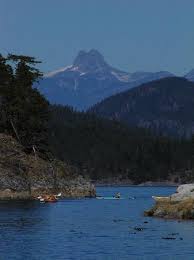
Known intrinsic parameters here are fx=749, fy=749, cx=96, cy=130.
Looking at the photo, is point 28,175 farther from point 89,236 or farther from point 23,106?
point 89,236

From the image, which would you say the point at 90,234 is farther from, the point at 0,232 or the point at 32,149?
the point at 32,149

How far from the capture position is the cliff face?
463ft

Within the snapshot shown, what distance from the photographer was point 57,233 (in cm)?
7819

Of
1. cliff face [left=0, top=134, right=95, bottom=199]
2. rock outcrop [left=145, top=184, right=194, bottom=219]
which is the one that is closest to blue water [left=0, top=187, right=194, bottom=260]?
rock outcrop [left=145, top=184, right=194, bottom=219]

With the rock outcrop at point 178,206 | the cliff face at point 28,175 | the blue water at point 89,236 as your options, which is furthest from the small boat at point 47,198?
the rock outcrop at point 178,206

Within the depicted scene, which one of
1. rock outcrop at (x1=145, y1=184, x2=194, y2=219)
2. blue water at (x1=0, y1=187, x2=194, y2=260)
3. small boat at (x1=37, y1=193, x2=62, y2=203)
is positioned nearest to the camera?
blue water at (x1=0, y1=187, x2=194, y2=260)

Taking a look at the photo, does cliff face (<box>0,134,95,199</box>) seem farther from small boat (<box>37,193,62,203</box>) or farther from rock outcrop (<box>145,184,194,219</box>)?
rock outcrop (<box>145,184,194,219</box>)

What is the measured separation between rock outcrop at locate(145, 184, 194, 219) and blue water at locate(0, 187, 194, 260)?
2244 millimetres

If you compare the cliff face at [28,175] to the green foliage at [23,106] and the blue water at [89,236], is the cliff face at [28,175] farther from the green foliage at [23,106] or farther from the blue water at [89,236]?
the blue water at [89,236]

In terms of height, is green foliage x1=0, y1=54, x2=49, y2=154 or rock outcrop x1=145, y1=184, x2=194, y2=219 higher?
green foliage x1=0, y1=54, x2=49, y2=154

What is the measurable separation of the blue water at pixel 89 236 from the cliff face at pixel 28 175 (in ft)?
99.4

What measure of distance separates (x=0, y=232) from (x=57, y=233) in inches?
235

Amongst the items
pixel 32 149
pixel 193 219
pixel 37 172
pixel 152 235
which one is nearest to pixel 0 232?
pixel 152 235

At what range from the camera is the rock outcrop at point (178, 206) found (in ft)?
299
